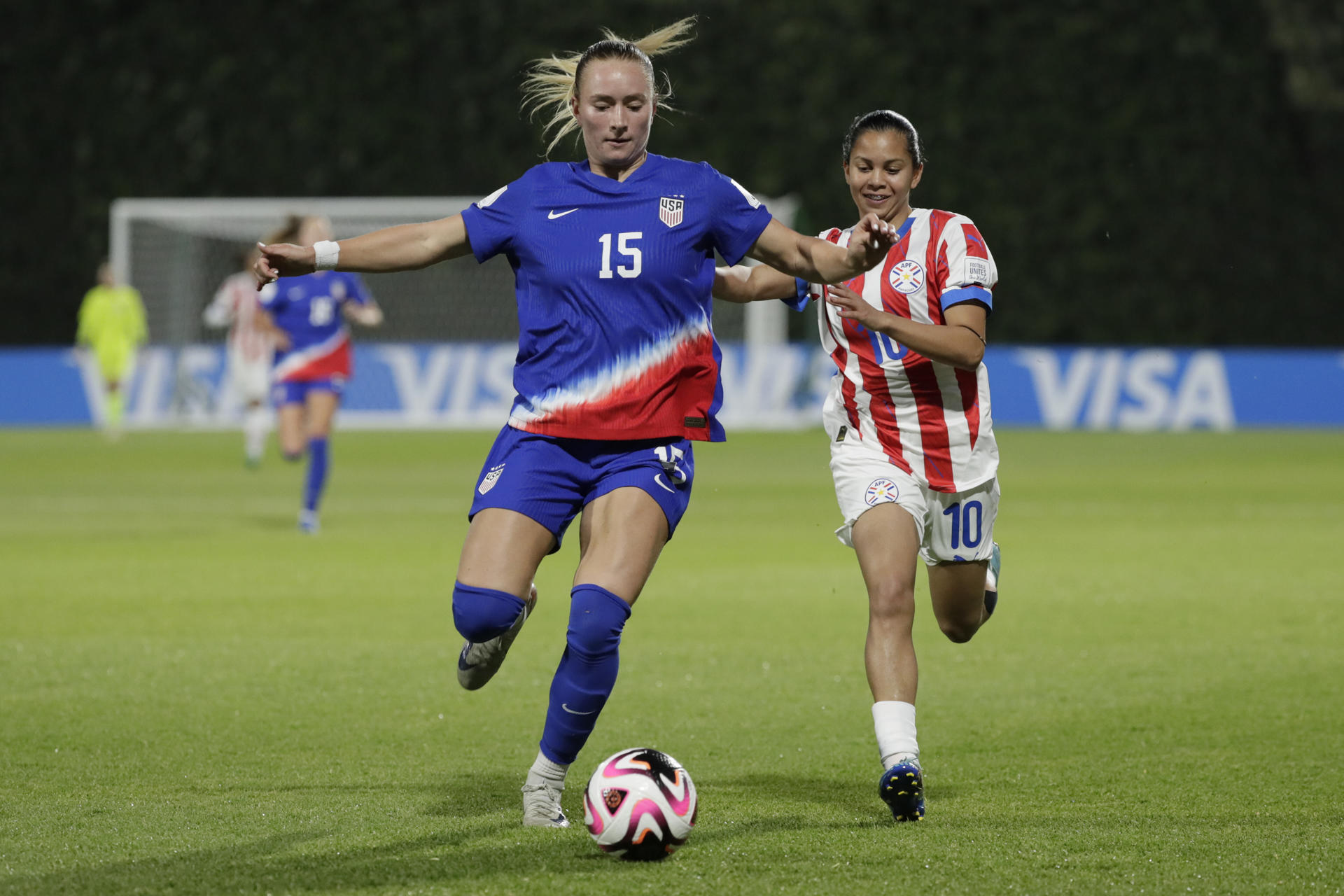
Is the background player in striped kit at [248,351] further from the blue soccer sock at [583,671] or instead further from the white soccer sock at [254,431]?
the blue soccer sock at [583,671]

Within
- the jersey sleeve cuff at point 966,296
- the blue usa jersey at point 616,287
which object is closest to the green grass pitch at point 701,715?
the blue usa jersey at point 616,287

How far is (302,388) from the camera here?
14.0m

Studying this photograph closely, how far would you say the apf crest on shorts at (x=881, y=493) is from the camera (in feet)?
18.7

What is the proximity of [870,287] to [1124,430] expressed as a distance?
20.4m

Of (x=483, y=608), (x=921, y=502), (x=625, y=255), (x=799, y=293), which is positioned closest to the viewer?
(x=483, y=608)

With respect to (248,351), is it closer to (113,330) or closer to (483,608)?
(113,330)

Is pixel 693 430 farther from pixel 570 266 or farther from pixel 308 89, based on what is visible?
pixel 308 89

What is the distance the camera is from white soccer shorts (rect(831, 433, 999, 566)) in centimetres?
573

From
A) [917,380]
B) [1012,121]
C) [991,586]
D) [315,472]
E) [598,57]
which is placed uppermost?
[1012,121]

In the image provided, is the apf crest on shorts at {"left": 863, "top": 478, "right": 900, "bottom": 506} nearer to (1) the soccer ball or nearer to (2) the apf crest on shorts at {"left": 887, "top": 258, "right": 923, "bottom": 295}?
(2) the apf crest on shorts at {"left": 887, "top": 258, "right": 923, "bottom": 295}

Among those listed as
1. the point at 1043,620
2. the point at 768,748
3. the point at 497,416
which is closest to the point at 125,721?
the point at 768,748

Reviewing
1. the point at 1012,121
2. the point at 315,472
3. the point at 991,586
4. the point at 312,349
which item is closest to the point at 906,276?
the point at 991,586

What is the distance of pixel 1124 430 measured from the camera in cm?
2552

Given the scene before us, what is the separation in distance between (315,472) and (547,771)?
870 cm
